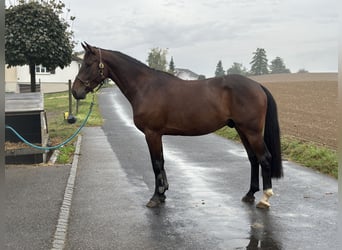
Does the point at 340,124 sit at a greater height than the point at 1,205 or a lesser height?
greater

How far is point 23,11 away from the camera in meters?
10.1

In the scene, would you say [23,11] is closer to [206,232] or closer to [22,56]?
[22,56]

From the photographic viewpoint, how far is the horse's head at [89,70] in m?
5.55

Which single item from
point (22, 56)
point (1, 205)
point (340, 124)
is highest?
point (22, 56)

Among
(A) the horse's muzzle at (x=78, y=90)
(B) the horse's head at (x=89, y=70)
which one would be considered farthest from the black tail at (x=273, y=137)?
(A) the horse's muzzle at (x=78, y=90)

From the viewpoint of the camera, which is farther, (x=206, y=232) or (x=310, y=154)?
(x=310, y=154)

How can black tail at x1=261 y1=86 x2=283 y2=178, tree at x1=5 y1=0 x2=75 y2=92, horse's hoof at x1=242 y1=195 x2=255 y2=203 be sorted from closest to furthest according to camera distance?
black tail at x1=261 y1=86 x2=283 y2=178
horse's hoof at x1=242 y1=195 x2=255 y2=203
tree at x1=5 y1=0 x2=75 y2=92

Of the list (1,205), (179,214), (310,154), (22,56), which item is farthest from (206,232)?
(22,56)

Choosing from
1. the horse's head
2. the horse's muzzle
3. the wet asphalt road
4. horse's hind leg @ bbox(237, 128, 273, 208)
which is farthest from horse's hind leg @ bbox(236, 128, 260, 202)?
the horse's muzzle

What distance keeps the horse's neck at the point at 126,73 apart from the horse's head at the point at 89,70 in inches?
6.2

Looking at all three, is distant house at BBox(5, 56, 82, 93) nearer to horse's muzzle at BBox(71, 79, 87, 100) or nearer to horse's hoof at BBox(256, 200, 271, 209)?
horse's muzzle at BBox(71, 79, 87, 100)

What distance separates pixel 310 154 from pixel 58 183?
5.21m

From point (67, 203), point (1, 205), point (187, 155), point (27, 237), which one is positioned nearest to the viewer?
point (1, 205)

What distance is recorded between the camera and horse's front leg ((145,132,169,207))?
5.50 m
